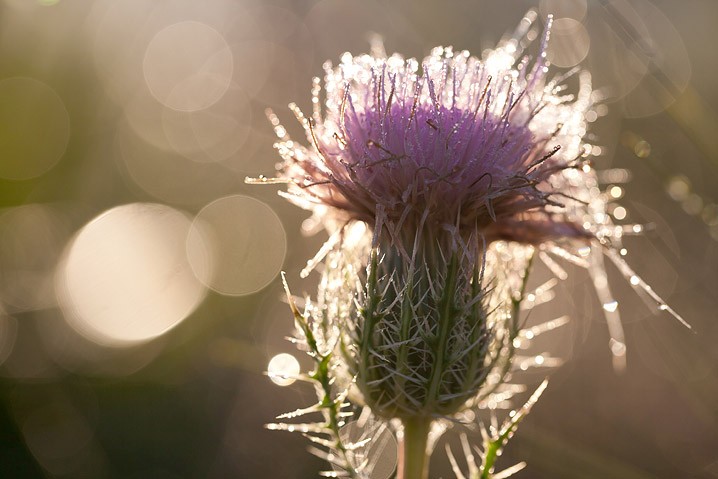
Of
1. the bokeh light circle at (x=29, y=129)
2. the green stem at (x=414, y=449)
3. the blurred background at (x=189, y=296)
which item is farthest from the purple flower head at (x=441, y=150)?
the bokeh light circle at (x=29, y=129)

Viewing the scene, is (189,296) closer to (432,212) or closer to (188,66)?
(432,212)

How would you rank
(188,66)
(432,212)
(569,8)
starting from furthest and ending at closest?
(188,66) → (569,8) → (432,212)

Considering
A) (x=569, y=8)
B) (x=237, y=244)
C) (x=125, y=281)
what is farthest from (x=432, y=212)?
(x=237, y=244)

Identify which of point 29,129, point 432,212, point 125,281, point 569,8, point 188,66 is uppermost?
point 569,8

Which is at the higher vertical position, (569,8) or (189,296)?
(569,8)

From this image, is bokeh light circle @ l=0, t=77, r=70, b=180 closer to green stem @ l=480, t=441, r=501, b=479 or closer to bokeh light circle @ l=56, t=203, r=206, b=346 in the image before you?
bokeh light circle @ l=56, t=203, r=206, b=346

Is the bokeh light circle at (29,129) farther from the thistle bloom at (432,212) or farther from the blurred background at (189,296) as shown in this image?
the thistle bloom at (432,212)
